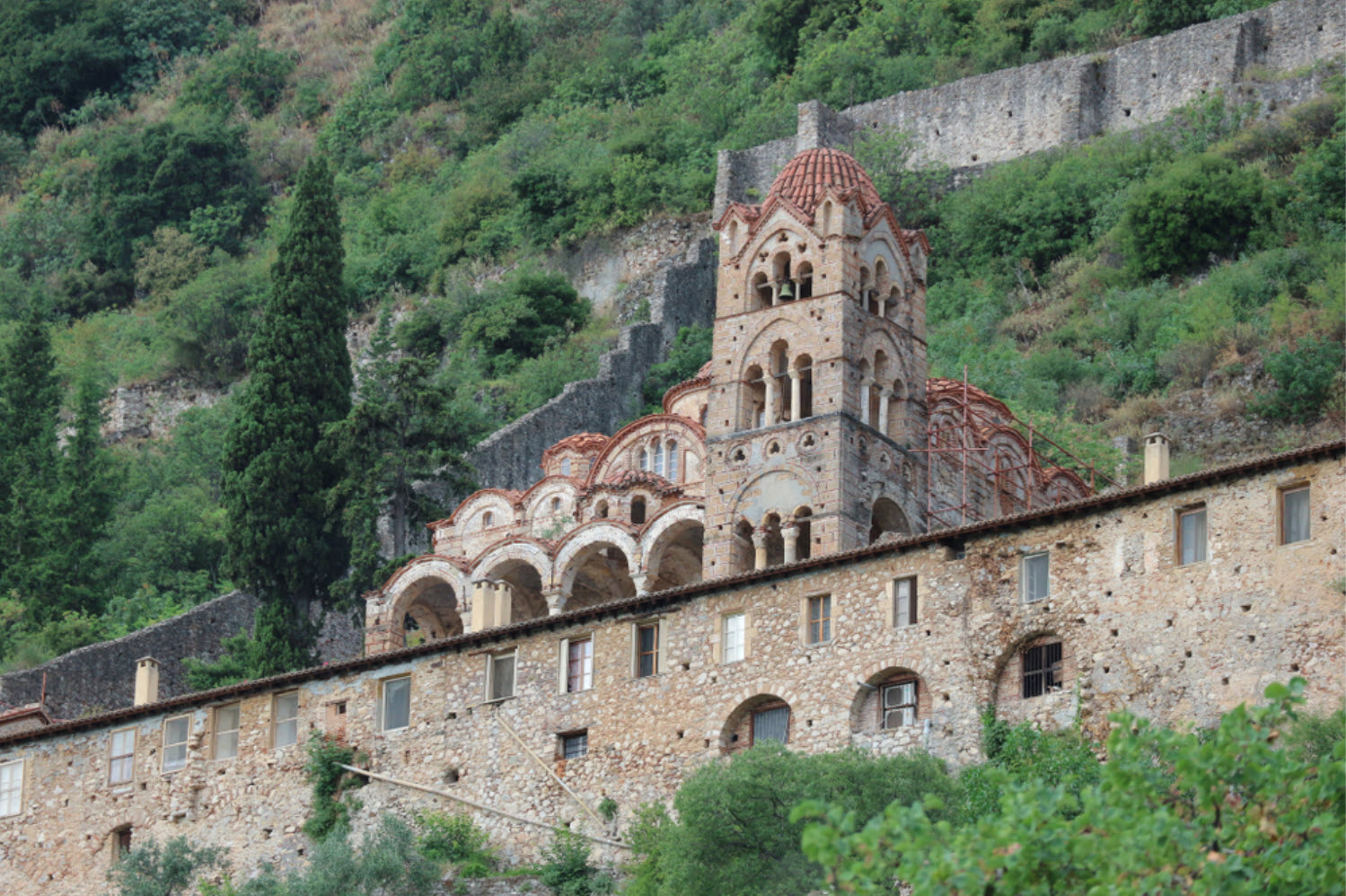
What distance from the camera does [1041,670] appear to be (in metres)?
42.9

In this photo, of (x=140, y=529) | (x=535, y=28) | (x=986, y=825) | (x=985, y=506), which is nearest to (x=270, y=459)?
(x=140, y=529)

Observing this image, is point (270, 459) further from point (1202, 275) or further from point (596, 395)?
point (1202, 275)

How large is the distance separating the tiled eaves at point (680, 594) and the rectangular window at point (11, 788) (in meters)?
0.41

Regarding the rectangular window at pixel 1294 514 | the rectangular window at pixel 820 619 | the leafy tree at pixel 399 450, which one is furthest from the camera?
the leafy tree at pixel 399 450

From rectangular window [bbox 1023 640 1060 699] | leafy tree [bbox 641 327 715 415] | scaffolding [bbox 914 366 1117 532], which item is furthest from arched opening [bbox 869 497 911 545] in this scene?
leafy tree [bbox 641 327 715 415]

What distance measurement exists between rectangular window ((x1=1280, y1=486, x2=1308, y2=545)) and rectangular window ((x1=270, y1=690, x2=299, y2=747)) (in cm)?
1638

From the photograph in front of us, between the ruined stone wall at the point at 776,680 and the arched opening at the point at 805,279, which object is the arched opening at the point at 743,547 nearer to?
the arched opening at the point at 805,279

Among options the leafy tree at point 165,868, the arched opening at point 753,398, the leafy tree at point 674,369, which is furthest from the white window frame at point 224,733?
the leafy tree at point 674,369

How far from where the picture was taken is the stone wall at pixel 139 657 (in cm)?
5744

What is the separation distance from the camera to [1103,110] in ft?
255

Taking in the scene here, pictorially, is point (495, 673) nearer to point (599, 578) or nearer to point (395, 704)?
point (395, 704)

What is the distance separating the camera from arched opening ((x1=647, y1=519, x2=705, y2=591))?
2128 inches

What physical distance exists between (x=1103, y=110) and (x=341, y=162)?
29.8m

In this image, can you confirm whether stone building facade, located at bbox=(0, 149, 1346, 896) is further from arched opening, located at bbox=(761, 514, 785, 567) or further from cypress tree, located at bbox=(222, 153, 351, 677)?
cypress tree, located at bbox=(222, 153, 351, 677)
